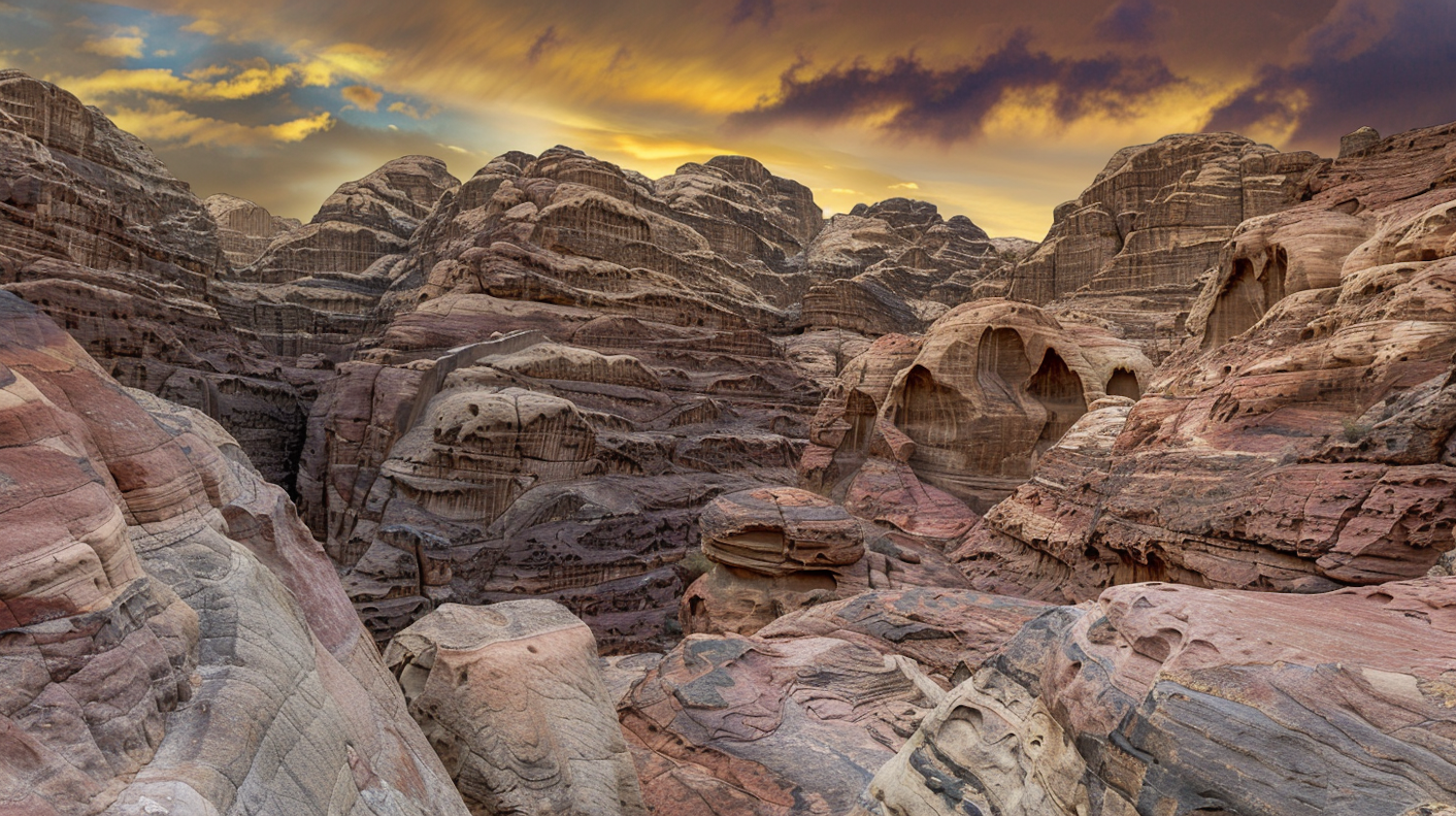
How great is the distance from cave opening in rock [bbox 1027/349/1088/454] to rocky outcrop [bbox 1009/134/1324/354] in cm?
1136

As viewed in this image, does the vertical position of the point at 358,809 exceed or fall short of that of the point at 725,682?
it exceeds it

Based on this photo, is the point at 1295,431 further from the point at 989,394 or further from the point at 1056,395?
the point at 1056,395

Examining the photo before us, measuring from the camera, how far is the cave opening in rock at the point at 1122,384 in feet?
46.4

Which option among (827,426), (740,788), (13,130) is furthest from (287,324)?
(740,788)

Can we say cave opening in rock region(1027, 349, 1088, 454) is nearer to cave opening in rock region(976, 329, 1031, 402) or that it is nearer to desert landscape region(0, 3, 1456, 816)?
desert landscape region(0, 3, 1456, 816)

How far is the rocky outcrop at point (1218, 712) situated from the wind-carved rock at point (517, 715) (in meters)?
2.03

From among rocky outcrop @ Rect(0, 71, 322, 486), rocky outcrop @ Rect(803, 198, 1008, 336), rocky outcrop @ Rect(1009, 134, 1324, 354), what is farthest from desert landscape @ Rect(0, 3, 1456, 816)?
rocky outcrop @ Rect(803, 198, 1008, 336)

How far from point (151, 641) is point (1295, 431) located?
9145mm

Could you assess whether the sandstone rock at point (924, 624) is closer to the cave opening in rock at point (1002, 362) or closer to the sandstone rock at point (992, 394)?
the sandstone rock at point (992, 394)

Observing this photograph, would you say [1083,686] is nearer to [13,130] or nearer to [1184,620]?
[1184,620]

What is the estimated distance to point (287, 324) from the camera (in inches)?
1203

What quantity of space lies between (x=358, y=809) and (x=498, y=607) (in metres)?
2.66

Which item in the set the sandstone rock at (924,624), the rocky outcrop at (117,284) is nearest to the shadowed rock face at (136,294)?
the rocky outcrop at (117,284)

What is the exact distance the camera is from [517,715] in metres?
4.36
